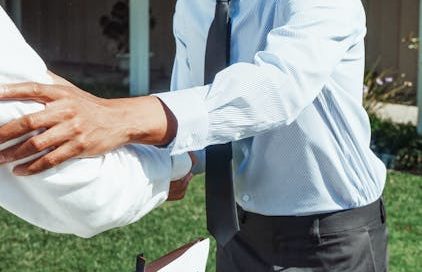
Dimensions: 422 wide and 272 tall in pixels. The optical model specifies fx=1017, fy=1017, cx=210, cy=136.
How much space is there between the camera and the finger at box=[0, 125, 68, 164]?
1431 millimetres

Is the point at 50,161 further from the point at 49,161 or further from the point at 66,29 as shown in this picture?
the point at 66,29

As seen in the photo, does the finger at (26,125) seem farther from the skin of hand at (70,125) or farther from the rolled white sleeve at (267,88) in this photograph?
the rolled white sleeve at (267,88)

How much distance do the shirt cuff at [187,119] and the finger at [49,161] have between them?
24 centimetres

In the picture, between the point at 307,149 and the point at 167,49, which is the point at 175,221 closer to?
the point at 307,149

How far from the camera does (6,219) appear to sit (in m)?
6.81

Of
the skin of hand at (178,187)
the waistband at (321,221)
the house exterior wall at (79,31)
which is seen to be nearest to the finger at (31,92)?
the skin of hand at (178,187)

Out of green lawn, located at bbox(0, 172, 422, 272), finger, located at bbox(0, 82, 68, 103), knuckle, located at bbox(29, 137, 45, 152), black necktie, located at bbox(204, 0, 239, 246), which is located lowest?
green lawn, located at bbox(0, 172, 422, 272)

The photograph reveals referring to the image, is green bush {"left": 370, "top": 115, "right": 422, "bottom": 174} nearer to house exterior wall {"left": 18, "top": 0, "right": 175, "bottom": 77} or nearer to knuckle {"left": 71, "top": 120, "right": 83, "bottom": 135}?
knuckle {"left": 71, "top": 120, "right": 83, "bottom": 135}

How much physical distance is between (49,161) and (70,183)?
62 mm

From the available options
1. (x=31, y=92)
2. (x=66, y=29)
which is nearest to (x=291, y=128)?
(x=31, y=92)

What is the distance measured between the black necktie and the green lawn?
349 cm

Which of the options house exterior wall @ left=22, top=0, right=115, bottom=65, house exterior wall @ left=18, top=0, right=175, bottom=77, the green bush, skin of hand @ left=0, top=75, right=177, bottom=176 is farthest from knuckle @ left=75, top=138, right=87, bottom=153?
house exterior wall @ left=22, top=0, right=115, bottom=65

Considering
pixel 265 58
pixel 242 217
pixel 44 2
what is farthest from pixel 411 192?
pixel 44 2

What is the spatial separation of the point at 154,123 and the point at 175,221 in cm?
510
